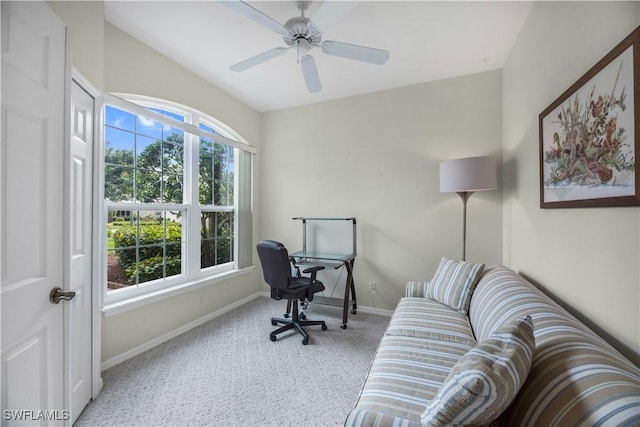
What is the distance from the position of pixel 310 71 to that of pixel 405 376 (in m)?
2.07

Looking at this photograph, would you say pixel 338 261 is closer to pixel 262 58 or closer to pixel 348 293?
pixel 348 293

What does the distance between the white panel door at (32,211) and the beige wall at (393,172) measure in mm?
2630

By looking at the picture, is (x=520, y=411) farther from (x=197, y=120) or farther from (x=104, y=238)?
A: (x=197, y=120)

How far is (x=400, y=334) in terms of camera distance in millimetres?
1641

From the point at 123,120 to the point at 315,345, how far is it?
8.66ft

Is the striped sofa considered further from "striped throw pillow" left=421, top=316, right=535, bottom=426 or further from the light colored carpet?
the light colored carpet

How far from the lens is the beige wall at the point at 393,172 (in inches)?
110

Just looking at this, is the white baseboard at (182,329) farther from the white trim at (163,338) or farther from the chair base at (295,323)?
the chair base at (295,323)

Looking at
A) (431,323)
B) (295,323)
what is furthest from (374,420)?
(295,323)

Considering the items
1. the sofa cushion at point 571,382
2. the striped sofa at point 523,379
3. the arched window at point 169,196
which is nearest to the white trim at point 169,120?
the arched window at point 169,196

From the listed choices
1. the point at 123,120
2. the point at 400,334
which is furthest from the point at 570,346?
the point at 123,120

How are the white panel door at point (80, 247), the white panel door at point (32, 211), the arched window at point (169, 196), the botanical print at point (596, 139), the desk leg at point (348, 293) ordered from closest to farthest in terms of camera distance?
the white panel door at point (32, 211), the botanical print at point (596, 139), the white panel door at point (80, 247), the arched window at point (169, 196), the desk leg at point (348, 293)

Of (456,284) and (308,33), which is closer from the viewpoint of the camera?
(308,33)

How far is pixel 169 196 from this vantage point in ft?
8.75
